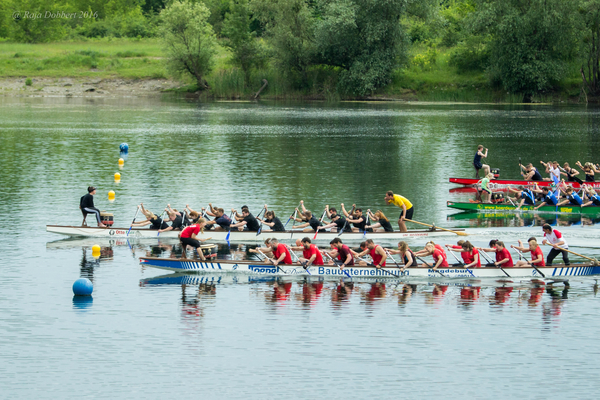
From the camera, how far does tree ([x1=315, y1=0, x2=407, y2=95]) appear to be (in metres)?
94.5

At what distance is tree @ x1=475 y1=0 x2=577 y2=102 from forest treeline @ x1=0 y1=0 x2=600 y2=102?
12cm

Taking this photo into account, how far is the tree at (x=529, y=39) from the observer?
87.3 metres

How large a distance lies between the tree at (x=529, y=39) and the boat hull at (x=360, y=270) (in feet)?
228

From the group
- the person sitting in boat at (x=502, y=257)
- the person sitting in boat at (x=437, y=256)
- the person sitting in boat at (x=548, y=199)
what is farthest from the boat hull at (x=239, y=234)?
the person sitting in boat at (x=548, y=199)

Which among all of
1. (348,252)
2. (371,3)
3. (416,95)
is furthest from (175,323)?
(416,95)

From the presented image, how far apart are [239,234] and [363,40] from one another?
239 feet

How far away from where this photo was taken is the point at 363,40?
320ft

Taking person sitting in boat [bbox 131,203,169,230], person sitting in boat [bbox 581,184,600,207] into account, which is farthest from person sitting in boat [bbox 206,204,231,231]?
person sitting in boat [bbox 581,184,600,207]

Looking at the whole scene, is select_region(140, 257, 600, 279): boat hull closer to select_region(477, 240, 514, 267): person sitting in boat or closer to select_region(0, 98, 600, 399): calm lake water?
select_region(477, 240, 514, 267): person sitting in boat

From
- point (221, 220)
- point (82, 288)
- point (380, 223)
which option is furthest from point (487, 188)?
point (82, 288)

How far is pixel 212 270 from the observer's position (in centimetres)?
2450

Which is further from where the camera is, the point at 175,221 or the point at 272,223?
the point at 272,223

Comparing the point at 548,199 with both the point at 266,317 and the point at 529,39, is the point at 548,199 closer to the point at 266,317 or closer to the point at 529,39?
the point at 266,317

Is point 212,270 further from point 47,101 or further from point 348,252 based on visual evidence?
point 47,101
